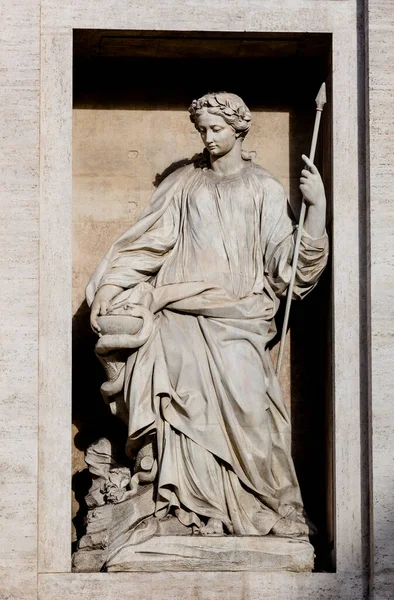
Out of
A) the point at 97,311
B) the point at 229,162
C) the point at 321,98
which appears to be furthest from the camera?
the point at 229,162

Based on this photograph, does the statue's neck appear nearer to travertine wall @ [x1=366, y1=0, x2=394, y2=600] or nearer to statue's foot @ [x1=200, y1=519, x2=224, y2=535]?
travertine wall @ [x1=366, y1=0, x2=394, y2=600]

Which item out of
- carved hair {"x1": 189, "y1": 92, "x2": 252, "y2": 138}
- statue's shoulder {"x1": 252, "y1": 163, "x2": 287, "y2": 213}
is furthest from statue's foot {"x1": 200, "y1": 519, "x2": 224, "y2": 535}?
carved hair {"x1": 189, "y1": 92, "x2": 252, "y2": 138}

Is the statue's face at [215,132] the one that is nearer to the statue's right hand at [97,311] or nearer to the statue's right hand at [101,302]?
the statue's right hand at [101,302]

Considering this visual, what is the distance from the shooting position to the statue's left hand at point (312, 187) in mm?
15430

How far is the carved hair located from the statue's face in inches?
1.1

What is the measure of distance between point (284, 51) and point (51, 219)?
2.04 m

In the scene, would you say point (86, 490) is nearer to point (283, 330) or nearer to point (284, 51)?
point (283, 330)

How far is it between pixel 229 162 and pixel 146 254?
839 millimetres

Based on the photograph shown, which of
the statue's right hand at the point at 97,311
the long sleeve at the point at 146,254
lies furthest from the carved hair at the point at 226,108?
the statue's right hand at the point at 97,311

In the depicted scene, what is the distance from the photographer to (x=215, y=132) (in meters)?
15.6

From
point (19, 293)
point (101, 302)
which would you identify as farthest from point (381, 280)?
point (19, 293)

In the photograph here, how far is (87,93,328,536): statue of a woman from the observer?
49.4 ft

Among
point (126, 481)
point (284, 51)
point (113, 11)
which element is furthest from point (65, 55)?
point (126, 481)

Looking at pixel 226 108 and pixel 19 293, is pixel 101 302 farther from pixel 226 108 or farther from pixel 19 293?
pixel 226 108
